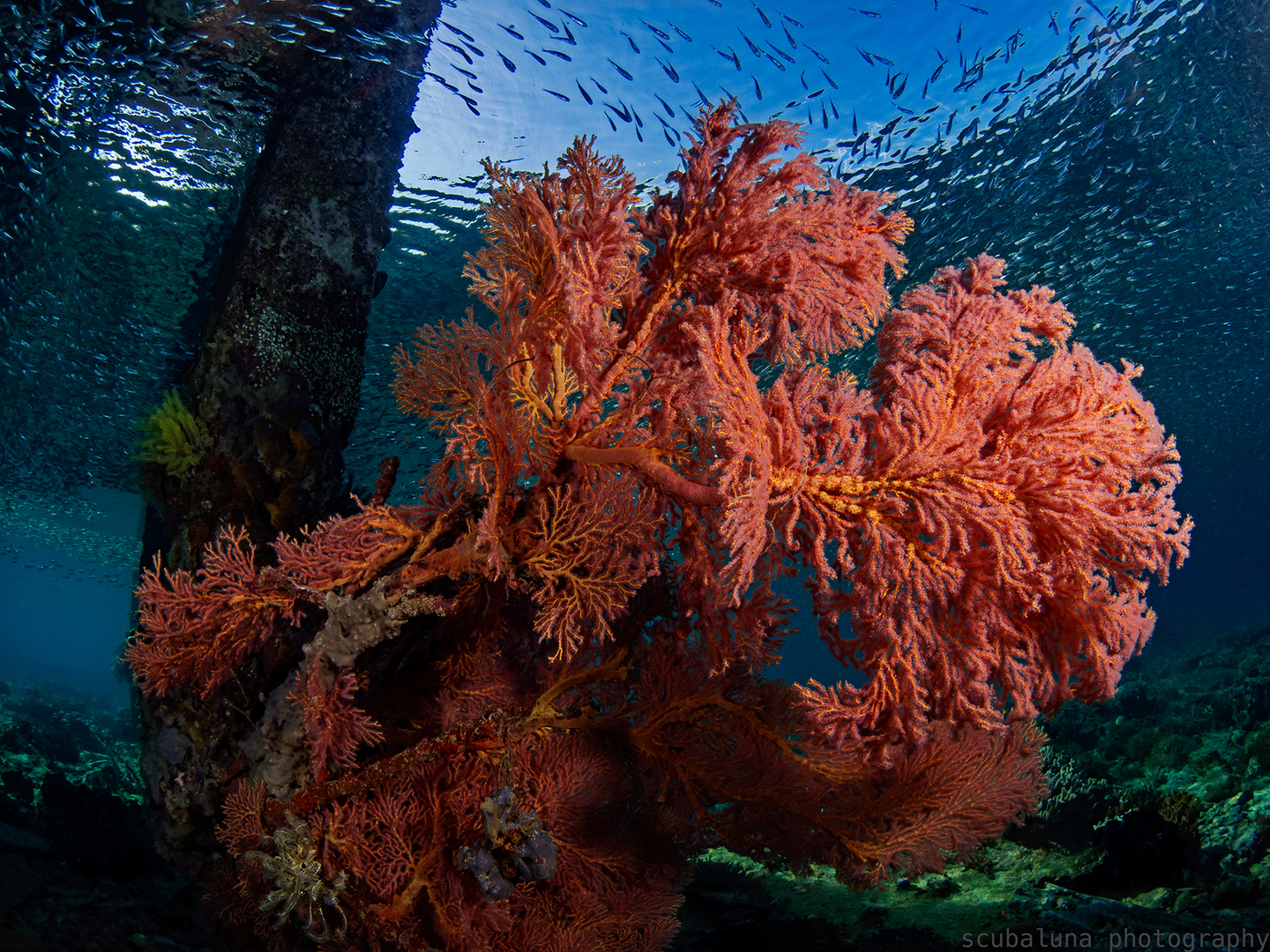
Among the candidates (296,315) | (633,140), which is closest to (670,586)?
(296,315)

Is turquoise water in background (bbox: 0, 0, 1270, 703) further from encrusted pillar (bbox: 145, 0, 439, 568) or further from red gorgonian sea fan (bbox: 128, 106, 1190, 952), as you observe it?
red gorgonian sea fan (bbox: 128, 106, 1190, 952)

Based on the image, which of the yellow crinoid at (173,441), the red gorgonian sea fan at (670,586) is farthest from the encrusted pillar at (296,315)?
the red gorgonian sea fan at (670,586)

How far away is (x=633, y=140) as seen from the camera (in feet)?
35.2

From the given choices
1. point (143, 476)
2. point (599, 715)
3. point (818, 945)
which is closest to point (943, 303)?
point (599, 715)

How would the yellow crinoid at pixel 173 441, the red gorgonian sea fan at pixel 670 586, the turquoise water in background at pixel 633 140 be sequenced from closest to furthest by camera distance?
the red gorgonian sea fan at pixel 670 586 < the yellow crinoid at pixel 173 441 < the turquoise water in background at pixel 633 140

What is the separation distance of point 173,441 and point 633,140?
32.4ft

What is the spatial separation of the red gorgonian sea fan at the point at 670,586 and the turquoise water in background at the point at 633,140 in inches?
120

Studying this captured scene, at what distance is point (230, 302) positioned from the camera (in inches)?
193

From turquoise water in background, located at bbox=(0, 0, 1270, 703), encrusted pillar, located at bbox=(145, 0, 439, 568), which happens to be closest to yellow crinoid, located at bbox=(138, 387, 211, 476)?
encrusted pillar, located at bbox=(145, 0, 439, 568)

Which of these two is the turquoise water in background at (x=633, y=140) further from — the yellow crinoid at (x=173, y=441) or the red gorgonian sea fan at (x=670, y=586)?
the red gorgonian sea fan at (x=670, y=586)

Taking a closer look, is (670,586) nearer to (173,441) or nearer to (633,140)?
(173,441)

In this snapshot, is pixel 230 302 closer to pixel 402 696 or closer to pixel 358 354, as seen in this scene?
pixel 358 354

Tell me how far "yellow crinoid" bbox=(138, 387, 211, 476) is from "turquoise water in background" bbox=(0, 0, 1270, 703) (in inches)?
9.7

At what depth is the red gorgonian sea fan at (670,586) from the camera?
6.89 ft
